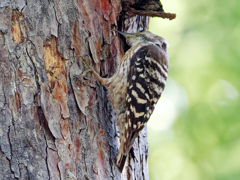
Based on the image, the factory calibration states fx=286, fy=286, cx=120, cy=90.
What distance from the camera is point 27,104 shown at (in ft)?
6.97

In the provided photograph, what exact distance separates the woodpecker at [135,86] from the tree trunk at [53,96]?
0.49ft

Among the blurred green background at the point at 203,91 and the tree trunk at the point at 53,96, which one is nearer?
the tree trunk at the point at 53,96

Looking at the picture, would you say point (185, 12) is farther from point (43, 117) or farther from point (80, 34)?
point (43, 117)

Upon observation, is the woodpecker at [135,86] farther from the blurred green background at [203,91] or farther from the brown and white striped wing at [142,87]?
the blurred green background at [203,91]

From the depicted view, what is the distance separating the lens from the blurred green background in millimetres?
5102

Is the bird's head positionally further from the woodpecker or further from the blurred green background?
the blurred green background

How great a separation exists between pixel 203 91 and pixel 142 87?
2.57 m

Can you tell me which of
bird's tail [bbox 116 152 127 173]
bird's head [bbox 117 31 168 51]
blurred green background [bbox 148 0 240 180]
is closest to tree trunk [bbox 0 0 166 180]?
bird's tail [bbox 116 152 127 173]

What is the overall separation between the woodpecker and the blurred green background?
212 cm

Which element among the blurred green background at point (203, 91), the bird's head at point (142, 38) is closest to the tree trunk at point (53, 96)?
the bird's head at point (142, 38)

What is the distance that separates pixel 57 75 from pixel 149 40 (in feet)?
5.27

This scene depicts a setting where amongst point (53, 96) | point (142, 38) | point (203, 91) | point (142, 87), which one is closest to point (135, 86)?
point (142, 87)

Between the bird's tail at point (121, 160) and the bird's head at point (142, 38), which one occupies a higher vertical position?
the bird's head at point (142, 38)

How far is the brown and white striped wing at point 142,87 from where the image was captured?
117 inches
